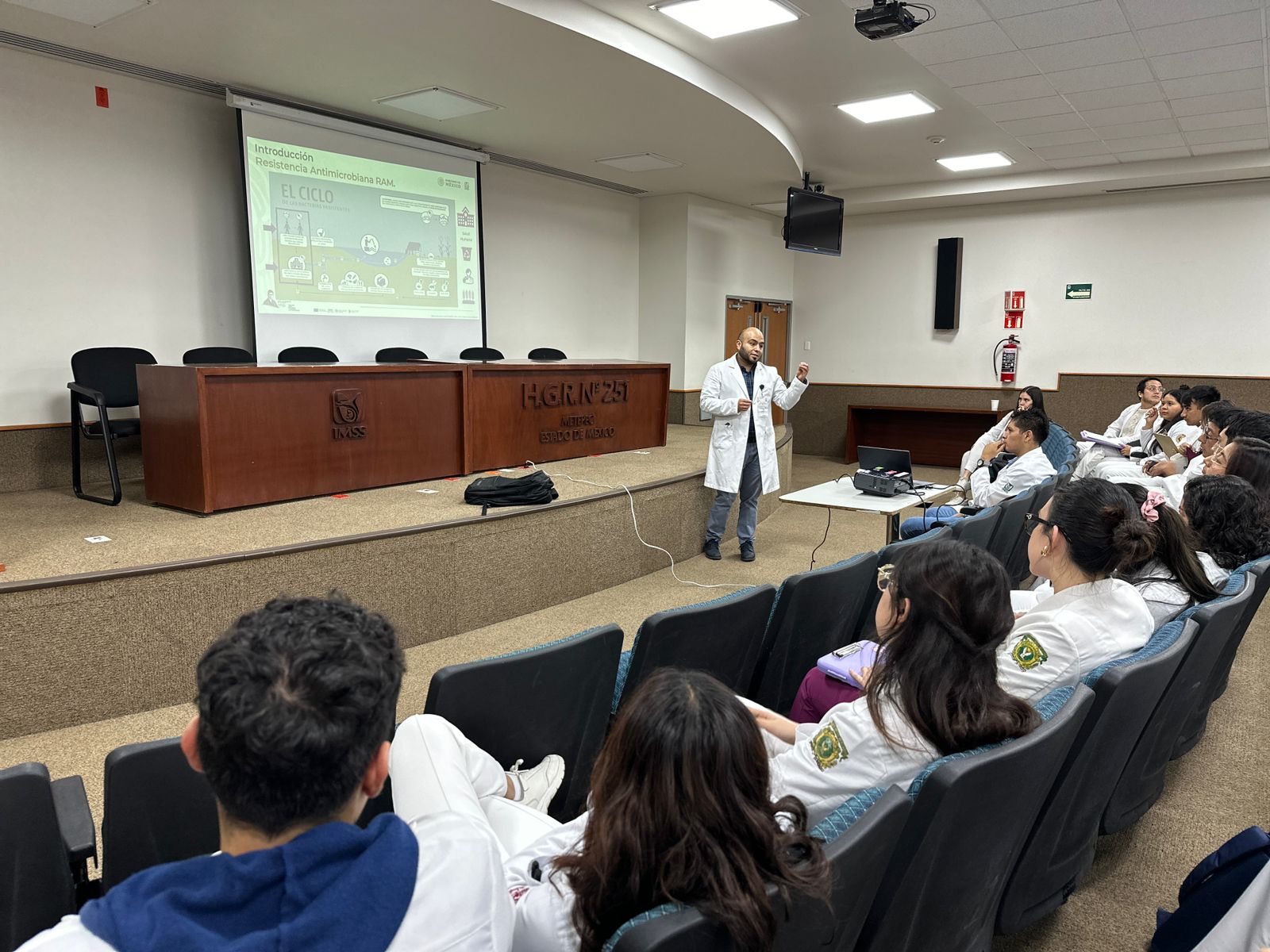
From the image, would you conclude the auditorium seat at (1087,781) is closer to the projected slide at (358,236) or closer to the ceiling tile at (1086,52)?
the ceiling tile at (1086,52)

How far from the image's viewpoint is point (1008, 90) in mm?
5574

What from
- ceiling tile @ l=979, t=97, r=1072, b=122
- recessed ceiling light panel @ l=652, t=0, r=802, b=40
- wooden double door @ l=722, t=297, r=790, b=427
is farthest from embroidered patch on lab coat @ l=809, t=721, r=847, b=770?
wooden double door @ l=722, t=297, r=790, b=427

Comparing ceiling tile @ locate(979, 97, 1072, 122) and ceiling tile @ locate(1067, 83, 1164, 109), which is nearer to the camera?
ceiling tile @ locate(1067, 83, 1164, 109)

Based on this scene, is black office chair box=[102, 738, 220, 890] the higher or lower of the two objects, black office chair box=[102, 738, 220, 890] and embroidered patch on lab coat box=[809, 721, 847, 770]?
the lower

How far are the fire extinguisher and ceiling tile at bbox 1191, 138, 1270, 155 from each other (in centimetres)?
238

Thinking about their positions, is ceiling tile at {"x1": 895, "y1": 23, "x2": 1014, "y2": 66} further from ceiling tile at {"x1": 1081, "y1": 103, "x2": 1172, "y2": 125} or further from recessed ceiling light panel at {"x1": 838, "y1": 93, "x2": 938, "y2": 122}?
ceiling tile at {"x1": 1081, "y1": 103, "x2": 1172, "y2": 125}

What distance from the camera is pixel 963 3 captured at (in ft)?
13.8

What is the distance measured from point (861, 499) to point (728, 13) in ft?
9.23

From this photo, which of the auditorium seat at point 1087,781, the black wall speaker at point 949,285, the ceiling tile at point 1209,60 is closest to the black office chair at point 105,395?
the auditorium seat at point 1087,781

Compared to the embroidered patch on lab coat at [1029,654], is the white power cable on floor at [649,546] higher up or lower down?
lower down

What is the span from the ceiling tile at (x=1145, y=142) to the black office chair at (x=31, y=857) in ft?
26.5

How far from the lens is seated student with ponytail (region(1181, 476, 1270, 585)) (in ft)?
8.47

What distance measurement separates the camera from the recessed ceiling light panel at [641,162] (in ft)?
23.8

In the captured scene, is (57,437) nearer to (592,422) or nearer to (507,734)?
(592,422)
